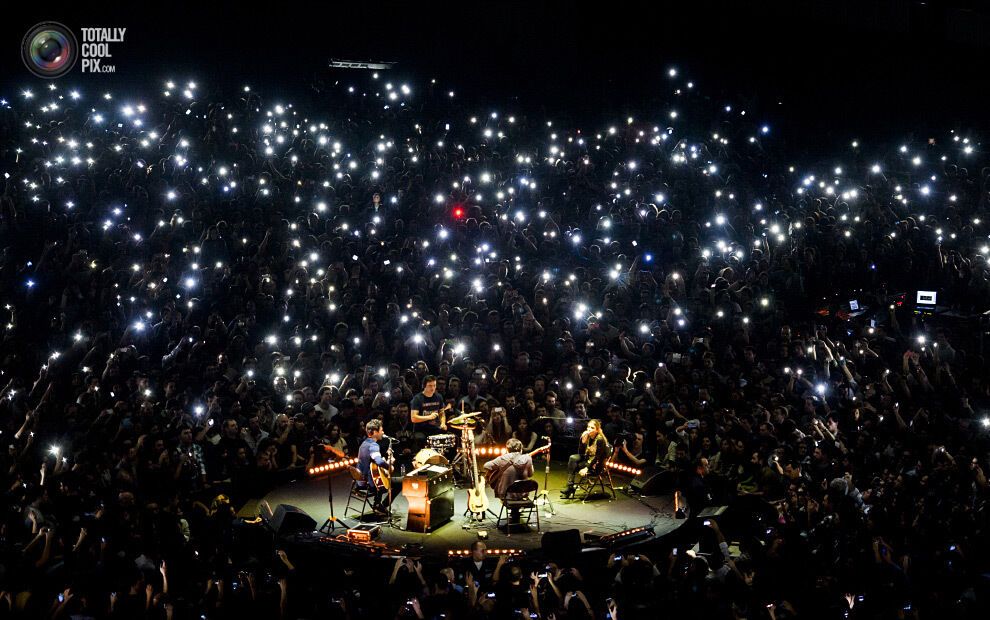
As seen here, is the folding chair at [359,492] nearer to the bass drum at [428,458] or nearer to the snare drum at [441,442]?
the bass drum at [428,458]

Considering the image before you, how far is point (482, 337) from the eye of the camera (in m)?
13.0

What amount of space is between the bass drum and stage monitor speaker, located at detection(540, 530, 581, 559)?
2078mm

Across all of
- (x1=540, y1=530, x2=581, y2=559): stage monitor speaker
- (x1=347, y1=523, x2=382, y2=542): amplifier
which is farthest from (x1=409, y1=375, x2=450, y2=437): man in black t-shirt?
(x1=540, y1=530, x2=581, y2=559): stage monitor speaker

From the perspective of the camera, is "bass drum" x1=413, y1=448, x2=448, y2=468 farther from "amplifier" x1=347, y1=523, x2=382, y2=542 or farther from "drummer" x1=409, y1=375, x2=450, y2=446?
"amplifier" x1=347, y1=523, x2=382, y2=542

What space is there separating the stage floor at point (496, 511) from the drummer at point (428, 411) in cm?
104

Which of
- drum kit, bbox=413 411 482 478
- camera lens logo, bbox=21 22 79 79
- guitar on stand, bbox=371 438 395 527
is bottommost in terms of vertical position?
guitar on stand, bbox=371 438 395 527

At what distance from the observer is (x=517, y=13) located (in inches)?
786

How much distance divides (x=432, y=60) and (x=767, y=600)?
17609 millimetres

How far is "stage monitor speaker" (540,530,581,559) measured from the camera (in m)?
7.90

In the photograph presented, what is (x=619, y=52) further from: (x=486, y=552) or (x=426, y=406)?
(x=486, y=552)

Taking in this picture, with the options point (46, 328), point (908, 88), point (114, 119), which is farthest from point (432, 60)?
point (908, 88)

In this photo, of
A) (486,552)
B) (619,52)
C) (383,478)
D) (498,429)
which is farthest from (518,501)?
(619,52)

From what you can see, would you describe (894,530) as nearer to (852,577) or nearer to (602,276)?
(852,577)

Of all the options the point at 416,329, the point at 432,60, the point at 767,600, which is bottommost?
the point at 767,600
